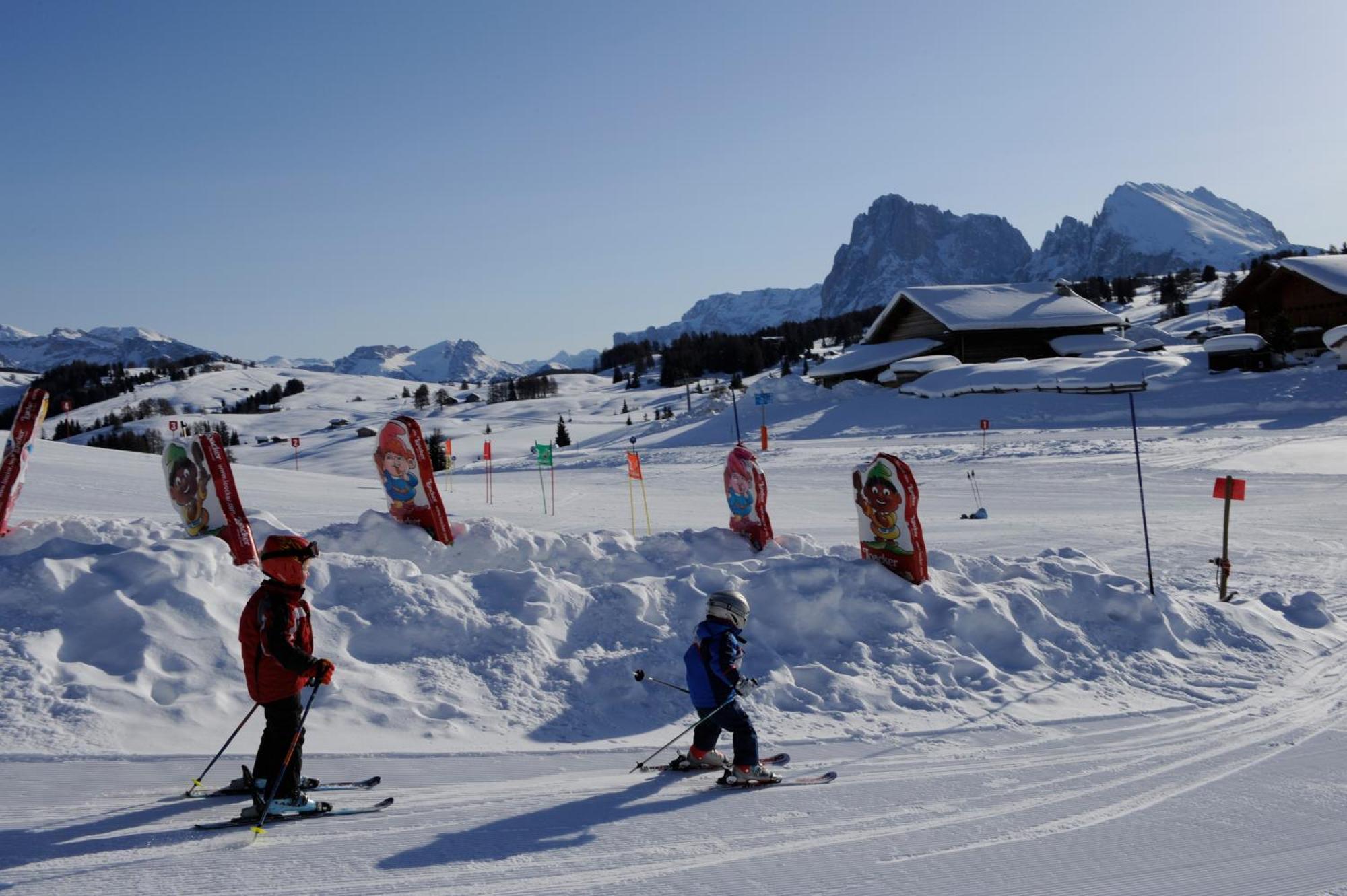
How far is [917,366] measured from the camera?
164ft

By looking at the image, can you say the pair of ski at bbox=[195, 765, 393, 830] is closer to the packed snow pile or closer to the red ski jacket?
the red ski jacket

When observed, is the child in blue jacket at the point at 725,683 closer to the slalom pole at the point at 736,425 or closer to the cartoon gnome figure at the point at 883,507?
the cartoon gnome figure at the point at 883,507

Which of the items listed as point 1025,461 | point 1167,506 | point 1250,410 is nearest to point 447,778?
point 1167,506

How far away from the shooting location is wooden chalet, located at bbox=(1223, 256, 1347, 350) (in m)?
49.2

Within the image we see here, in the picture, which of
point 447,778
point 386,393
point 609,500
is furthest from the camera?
point 386,393

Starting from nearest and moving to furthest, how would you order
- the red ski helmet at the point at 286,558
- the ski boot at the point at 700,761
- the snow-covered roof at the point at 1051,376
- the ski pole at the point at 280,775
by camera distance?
the ski pole at the point at 280,775 → the red ski helmet at the point at 286,558 → the ski boot at the point at 700,761 → the snow-covered roof at the point at 1051,376

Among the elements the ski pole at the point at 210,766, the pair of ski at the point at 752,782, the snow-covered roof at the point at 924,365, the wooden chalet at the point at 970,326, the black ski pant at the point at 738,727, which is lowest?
the pair of ski at the point at 752,782

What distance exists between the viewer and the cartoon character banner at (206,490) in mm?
9242

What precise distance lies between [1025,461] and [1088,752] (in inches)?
892

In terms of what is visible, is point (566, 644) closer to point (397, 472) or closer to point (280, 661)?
point (280, 661)

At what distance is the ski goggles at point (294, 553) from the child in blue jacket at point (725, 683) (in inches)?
89.1

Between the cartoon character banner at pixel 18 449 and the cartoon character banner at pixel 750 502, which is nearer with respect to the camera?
the cartoon character banner at pixel 18 449

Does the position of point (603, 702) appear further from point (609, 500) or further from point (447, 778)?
point (609, 500)

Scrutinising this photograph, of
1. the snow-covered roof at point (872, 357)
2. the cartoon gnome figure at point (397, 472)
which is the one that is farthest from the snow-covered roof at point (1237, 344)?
the cartoon gnome figure at point (397, 472)
